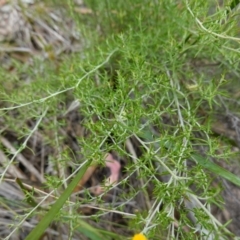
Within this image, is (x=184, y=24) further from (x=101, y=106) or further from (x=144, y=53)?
(x=101, y=106)

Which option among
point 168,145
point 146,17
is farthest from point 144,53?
point 168,145

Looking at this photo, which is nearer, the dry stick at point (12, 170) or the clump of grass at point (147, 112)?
the clump of grass at point (147, 112)

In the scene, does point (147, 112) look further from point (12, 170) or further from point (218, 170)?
point (12, 170)

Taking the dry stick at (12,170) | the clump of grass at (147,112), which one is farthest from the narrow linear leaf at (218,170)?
the dry stick at (12,170)

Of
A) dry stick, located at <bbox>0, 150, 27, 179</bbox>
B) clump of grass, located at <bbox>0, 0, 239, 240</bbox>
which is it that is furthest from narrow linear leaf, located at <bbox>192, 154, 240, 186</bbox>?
dry stick, located at <bbox>0, 150, 27, 179</bbox>

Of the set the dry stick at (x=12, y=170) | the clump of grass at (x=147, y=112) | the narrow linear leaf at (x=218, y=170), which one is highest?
the clump of grass at (x=147, y=112)

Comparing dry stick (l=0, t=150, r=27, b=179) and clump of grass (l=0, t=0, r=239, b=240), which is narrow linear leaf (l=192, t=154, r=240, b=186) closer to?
clump of grass (l=0, t=0, r=239, b=240)

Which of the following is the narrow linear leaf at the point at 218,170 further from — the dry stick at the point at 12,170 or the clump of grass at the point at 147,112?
the dry stick at the point at 12,170

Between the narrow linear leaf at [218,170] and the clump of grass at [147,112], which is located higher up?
the clump of grass at [147,112]
